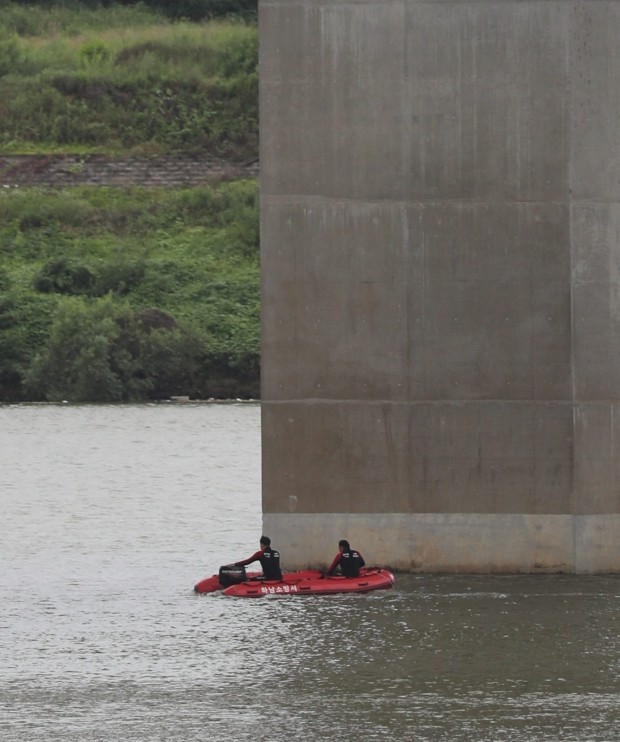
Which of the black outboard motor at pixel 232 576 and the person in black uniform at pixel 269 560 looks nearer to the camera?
the person in black uniform at pixel 269 560

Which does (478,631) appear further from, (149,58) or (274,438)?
(149,58)

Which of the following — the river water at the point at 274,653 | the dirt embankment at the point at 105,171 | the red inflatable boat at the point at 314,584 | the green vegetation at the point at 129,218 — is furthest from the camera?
the dirt embankment at the point at 105,171

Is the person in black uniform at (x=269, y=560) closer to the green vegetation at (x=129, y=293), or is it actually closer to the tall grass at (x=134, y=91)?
the green vegetation at (x=129, y=293)

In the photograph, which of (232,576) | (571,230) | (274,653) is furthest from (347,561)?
(571,230)

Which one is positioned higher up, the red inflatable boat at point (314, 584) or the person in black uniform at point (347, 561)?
the person in black uniform at point (347, 561)

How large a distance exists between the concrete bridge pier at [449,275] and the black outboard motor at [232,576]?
1.49 metres

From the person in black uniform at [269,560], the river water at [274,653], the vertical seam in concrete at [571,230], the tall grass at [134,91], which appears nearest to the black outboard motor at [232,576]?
the river water at [274,653]

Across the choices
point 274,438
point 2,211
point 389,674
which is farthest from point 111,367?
point 389,674

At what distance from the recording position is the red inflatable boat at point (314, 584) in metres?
25.0

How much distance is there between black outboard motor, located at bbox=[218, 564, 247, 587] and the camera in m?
26.5

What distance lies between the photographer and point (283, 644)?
2281cm

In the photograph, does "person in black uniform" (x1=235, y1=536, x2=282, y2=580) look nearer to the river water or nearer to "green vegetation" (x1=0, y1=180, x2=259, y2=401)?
the river water

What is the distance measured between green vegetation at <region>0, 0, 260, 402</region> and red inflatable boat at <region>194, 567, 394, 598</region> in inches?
1851

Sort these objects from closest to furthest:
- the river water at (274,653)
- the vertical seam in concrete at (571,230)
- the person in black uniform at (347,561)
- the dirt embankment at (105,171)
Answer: the river water at (274,653) < the person in black uniform at (347,561) < the vertical seam in concrete at (571,230) < the dirt embankment at (105,171)
